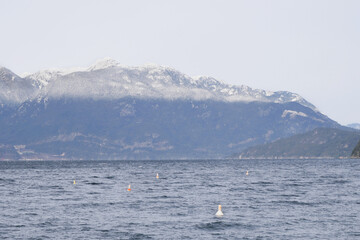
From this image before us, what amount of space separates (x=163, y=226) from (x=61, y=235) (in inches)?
401

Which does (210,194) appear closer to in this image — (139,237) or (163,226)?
(163,226)

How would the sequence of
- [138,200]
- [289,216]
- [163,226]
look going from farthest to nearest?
[138,200] < [289,216] < [163,226]

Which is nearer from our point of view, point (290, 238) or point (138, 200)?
point (290, 238)

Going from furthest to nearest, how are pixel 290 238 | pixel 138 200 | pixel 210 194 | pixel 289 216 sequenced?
pixel 210 194 → pixel 138 200 → pixel 289 216 → pixel 290 238

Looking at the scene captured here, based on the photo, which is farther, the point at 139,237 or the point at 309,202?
the point at 309,202

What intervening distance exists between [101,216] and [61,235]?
1267cm

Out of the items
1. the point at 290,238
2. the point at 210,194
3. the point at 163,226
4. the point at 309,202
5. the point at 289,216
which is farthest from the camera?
the point at 210,194

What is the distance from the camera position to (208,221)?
198ft

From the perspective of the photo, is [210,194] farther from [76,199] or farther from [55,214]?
[55,214]

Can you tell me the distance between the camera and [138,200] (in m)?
84.4

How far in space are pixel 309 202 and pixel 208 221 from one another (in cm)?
2298

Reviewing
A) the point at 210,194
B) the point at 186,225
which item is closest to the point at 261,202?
the point at 210,194

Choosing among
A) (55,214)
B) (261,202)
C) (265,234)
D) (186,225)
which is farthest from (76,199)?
(265,234)

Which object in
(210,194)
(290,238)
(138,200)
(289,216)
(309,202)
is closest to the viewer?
(290,238)
